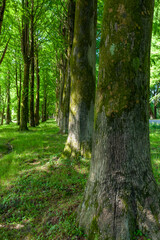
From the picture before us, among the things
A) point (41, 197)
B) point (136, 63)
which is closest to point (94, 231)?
point (41, 197)

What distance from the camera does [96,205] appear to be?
2180 mm

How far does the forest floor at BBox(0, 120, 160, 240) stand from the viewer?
2.52m

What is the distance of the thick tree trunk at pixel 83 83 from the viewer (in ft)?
17.9

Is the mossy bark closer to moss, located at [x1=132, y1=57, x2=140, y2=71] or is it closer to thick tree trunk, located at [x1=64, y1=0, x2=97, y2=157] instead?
moss, located at [x1=132, y1=57, x2=140, y2=71]

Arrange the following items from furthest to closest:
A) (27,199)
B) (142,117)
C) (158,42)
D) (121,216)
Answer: (158,42) → (27,199) → (142,117) → (121,216)

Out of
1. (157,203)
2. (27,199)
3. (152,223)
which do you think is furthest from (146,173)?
(27,199)

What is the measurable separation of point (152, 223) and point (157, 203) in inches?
10.4

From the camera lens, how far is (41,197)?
3.53 metres

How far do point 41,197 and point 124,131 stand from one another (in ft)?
8.51

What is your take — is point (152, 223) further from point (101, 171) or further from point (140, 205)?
point (101, 171)

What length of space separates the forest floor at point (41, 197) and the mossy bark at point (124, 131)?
0.29m

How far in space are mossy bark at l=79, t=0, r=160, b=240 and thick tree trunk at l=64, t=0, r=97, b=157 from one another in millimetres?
3246

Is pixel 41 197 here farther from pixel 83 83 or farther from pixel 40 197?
pixel 83 83

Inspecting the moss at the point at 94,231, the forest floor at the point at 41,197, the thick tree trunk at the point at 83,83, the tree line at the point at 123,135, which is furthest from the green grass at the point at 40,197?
the thick tree trunk at the point at 83,83
